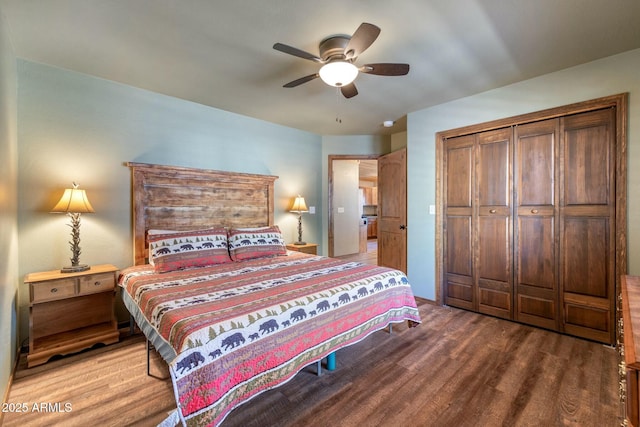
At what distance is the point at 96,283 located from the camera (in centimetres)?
237

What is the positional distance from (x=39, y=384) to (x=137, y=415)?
93 cm

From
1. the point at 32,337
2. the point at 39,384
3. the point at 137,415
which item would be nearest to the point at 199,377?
the point at 137,415

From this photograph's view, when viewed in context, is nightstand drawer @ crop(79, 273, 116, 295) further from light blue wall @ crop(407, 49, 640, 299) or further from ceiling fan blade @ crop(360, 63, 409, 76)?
light blue wall @ crop(407, 49, 640, 299)

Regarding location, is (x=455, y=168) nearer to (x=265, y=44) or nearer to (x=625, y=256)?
(x=625, y=256)

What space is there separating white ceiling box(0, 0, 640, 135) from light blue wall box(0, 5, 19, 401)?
11.0 inches

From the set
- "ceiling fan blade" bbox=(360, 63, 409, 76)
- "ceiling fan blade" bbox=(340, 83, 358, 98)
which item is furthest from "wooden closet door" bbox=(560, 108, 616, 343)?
"ceiling fan blade" bbox=(340, 83, 358, 98)

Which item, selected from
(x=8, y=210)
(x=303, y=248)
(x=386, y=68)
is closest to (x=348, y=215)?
(x=303, y=248)

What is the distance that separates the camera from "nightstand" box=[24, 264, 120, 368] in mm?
2137

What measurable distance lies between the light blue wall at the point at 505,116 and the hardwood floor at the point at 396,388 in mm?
1068

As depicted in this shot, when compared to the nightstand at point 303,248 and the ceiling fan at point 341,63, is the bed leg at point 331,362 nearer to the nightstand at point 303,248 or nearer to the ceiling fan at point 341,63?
the nightstand at point 303,248

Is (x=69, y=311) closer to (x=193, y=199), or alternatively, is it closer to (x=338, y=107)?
(x=193, y=199)

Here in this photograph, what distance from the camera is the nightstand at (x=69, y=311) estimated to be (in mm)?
2137

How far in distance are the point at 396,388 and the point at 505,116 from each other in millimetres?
2917

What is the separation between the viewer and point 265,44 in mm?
2131
